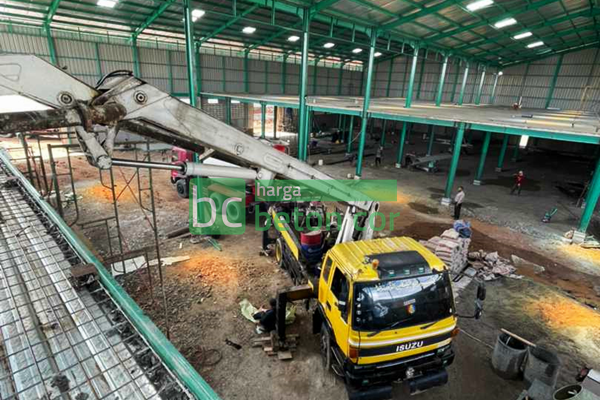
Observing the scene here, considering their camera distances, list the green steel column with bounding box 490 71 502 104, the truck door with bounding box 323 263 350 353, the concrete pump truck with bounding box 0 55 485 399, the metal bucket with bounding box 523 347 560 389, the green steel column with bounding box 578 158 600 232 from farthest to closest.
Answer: the green steel column with bounding box 490 71 502 104
the green steel column with bounding box 578 158 600 232
the metal bucket with bounding box 523 347 560 389
the truck door with bounding box 323 263 350 353
the concrete pump truck with bounding box 0 55 485 399

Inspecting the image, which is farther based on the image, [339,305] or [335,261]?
[335,261]

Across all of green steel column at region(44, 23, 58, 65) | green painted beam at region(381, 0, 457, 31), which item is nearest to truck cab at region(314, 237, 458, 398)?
green painted beam at region(381, 0, 457, 31)

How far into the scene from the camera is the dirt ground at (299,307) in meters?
5.78

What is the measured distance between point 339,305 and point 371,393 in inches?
57.3

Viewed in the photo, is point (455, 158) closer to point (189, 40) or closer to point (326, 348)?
point (326, 348)

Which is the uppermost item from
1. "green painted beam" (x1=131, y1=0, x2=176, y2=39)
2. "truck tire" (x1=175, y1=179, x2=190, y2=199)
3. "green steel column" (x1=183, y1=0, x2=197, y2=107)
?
"green painted beam" (x1=131, y1=0, x2=176, y2=39)

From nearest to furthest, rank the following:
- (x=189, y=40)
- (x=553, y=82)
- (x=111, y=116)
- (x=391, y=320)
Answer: (x=111, y=116)
(x=391, y=320)
(x=189, y=40)
(x=553, y=82)

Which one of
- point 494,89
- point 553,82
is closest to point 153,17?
point 494,89

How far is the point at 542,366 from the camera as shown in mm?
5480

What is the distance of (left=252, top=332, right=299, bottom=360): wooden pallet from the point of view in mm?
6242

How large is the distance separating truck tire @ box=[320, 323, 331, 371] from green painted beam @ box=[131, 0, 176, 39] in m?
17.1

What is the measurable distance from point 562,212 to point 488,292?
9964 millimetres

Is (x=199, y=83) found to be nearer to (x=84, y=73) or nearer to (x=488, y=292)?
(x=84, y=73)

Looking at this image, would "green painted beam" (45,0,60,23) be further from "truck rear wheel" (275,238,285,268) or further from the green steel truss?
"truck rear wheel" (275,238,285,268)
